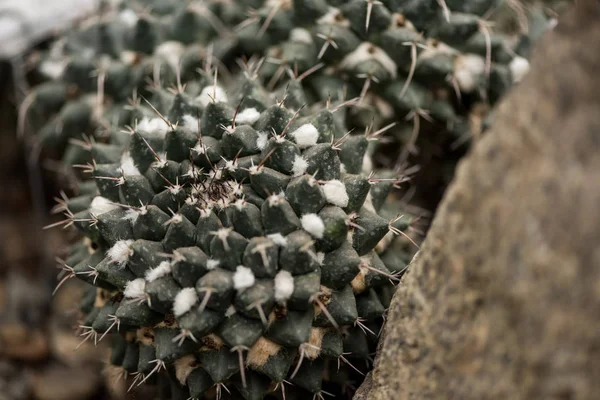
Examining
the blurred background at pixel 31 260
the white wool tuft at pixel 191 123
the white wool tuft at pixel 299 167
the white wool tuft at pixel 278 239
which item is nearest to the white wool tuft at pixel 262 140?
the white wool tuft at pixel 299 167

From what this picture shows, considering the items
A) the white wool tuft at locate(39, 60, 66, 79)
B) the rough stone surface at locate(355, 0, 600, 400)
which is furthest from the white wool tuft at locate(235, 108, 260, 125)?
the white wool tuft at locate(39, 60, 66, 79)

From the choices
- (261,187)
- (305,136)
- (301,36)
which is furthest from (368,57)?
(261,187)

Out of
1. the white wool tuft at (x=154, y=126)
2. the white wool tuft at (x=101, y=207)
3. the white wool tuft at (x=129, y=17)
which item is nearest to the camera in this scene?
the white wool tuft at (x=101, y=207)

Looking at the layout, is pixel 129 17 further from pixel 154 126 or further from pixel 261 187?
pixel 261 187

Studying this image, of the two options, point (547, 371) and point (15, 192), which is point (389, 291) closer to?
point (547, 371)

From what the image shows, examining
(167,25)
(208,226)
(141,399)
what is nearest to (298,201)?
(208,226)

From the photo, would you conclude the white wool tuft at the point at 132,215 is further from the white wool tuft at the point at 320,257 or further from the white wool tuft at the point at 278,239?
the white wool tuft at the point at 320,257

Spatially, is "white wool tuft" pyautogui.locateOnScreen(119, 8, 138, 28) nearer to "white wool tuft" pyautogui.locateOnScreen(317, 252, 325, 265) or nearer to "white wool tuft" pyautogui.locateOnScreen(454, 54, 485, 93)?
"white wool tuft" pyautogui.locateOnScreen(454, 54, 485, 93)
